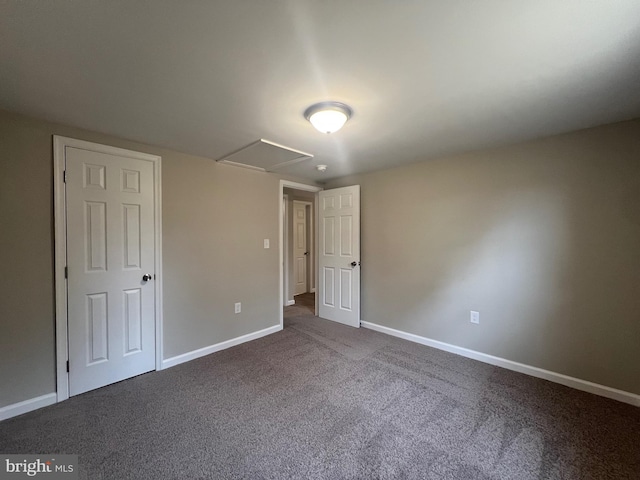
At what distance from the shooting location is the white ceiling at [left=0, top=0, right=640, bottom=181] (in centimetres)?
107

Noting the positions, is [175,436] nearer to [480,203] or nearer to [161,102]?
[161,102]

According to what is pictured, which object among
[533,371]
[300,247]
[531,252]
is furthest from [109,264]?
[533,371]

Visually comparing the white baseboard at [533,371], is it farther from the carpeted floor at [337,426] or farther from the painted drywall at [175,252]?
the painted drywall at [175,252]

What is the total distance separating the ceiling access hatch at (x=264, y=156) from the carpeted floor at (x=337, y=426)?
2190 millimetres

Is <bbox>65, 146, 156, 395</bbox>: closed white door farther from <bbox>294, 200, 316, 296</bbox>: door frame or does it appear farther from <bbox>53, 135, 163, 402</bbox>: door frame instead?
<bbox>294, 200, 316, 296</bbox>: door frame

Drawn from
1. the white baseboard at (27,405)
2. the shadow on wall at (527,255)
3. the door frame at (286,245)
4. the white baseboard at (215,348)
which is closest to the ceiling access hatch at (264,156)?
the shadow on wall at (527,255)

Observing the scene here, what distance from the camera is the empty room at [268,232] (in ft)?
4.07

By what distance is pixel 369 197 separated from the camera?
3.75 meters

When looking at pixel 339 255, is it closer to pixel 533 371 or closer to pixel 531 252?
pixel 531 252

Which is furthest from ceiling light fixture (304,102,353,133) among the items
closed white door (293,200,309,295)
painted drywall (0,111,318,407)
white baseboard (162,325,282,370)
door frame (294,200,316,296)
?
door frame (294,200,316,296)

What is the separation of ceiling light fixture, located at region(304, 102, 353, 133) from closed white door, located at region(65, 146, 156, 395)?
1758mm

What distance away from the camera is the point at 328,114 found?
1.80 metres

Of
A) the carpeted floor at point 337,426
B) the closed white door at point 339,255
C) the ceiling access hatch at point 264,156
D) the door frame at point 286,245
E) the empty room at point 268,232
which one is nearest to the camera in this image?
the empty room at point 268,232

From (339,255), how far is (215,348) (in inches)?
80.7
